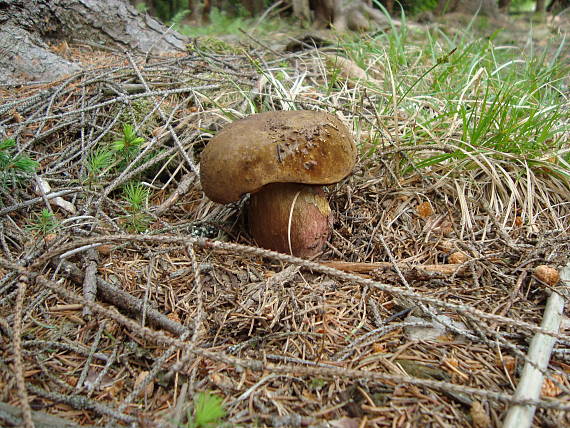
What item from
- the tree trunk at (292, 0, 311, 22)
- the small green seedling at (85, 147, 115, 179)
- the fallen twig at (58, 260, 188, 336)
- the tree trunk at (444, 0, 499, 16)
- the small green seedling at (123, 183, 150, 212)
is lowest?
the fallen twig at (58, 260, 188, 336)

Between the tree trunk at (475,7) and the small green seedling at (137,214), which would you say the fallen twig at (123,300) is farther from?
the tree trunk at (475,7)

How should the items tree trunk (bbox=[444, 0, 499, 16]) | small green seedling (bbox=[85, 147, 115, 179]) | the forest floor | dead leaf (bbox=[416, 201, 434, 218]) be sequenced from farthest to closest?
tree trunk (bbox=[444, 0, 499, 16]) < dead leaf (bbox=[416, 201, 434, 218]) < small green seedling (bbox=[85, 147, 115, 179]) < the forest floor

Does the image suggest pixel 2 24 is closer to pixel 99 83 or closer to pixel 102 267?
pixel 99 83

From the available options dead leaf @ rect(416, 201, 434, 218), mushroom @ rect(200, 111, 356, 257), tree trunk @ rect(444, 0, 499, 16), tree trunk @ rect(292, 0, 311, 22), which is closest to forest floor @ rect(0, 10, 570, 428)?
dead leaf @ rect(416, 201, 434, 218)

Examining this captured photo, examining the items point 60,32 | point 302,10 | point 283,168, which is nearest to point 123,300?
→ point 283,168

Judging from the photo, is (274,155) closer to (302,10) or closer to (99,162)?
(99,162)

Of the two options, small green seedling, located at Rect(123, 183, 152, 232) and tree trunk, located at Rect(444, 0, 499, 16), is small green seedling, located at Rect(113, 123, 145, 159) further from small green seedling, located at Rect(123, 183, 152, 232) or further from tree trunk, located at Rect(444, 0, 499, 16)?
tree trunk, located at Rect(444, 0, 499, 16)
